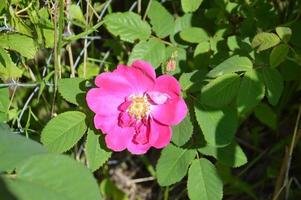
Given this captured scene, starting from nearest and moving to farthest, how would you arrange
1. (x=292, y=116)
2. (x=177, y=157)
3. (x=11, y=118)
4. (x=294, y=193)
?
(x=177, y=157), (x=11, y=118), (x=294, y=193), (x=292, y=116)

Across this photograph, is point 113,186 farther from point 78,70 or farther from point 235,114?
point 235,114

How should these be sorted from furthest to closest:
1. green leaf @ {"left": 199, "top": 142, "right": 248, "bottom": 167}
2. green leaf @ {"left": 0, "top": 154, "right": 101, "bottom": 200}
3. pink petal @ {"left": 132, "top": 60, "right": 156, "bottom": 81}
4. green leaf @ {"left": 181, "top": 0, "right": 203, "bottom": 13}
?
green leaf @ {"left": 181, "top": 0, "right": 203, "bottom": 13} → green leaf @ {"left": 199, "top": 142, "right": 248, "bottom": 167} → pink petal @ {"left": 132, "top": 60, "right": 156, "bottom": 81} → green leaf @ {"left": 0, "top": 154, "right": 101, "bottom": 200}

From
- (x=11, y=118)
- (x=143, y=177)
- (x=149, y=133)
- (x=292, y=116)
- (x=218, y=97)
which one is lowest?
(x=143, y=177)

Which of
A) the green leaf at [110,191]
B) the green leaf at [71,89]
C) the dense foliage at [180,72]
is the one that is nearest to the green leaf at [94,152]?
the dense foliage at [180,72]

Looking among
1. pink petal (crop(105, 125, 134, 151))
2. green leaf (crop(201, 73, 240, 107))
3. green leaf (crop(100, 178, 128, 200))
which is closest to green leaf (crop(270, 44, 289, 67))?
green leaf (crop(201, 73, 240, 107))

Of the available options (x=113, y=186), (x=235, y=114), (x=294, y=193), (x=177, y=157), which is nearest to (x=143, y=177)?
(x=113, y=186)

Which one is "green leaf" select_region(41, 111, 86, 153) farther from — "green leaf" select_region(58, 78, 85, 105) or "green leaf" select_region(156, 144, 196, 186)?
"green leaf" select_region(156, 144, 196, 186)

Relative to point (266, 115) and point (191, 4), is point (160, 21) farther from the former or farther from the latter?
point (266, 115)
